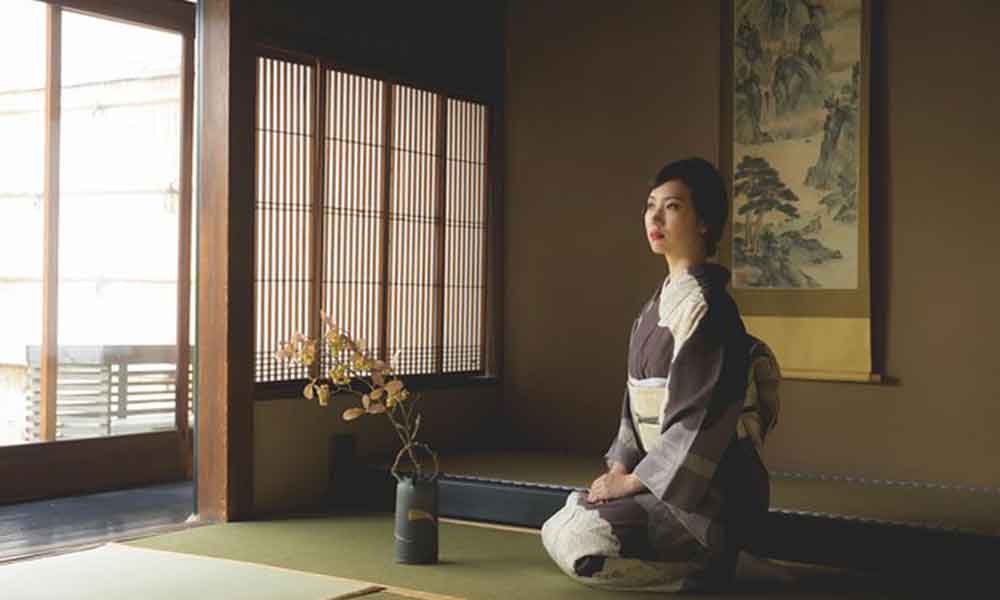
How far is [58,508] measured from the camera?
5.30 metres

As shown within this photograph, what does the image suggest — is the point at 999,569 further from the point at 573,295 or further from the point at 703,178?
the point at 573,295

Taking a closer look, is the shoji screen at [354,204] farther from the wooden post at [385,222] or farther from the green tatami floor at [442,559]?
the green tatami floor at [442,559]

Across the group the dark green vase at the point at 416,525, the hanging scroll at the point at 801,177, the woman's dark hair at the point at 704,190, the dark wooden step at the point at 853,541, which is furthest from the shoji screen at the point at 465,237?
the woman's dark hair at the point at 704,190

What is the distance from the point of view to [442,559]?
14.3 ft

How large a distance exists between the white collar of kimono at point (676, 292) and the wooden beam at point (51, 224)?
2998mm

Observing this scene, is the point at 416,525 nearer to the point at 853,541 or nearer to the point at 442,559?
the point at 442,559

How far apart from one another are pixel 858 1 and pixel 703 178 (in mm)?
1861

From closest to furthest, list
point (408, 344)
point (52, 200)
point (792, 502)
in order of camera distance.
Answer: point (792, 502)
point (52, 200)
point (408, 344)

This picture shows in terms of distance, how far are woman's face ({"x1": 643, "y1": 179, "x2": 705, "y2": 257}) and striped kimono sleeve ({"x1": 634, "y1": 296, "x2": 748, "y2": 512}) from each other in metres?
0.22

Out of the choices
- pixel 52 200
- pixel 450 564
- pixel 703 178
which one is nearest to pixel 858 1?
pixel 703 178

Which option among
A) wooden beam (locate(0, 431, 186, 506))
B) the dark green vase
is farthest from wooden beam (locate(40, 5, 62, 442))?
the dark green vase

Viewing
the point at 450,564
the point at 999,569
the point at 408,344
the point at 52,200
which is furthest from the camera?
the point at 408,344

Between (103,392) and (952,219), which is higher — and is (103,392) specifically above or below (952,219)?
below

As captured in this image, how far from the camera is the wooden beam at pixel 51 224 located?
5656 millimetres
